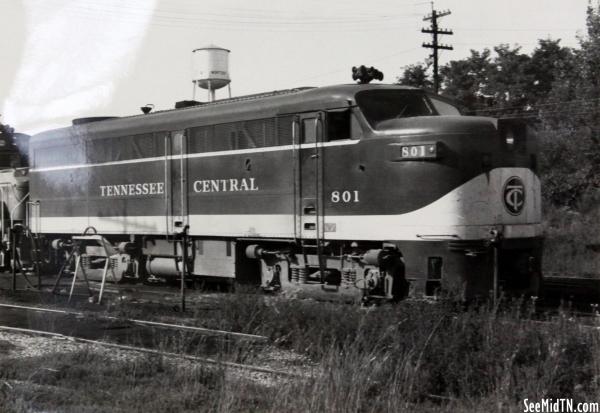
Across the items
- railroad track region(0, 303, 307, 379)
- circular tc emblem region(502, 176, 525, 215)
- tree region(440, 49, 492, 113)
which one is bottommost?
railroad track region(0, 303, 307, 379)

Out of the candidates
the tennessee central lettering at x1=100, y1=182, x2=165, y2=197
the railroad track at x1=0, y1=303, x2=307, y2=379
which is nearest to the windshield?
the railroad track at x1=0, y1=303, x2=307, y2=379

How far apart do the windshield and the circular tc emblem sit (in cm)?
181

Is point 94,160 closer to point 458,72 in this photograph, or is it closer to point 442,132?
point 442,132

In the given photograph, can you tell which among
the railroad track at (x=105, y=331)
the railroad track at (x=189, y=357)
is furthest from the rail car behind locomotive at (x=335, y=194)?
the railroad track at (x=189, y=357)

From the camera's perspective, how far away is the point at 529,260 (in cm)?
1117

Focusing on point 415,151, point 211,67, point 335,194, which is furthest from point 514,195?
point 211,67

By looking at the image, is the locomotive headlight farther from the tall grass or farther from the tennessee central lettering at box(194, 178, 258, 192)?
the tennessee central lettering at box(194, 178, 258, 192)

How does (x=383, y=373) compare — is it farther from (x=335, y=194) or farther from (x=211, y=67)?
(x=211, y=67)

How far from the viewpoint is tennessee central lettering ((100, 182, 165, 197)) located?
49.8ft

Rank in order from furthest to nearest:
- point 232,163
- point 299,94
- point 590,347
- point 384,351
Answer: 1. point 232,163
2. point 299,94
3. point 384,351
4. point 590,347

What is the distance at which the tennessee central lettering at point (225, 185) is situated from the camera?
1316 cm

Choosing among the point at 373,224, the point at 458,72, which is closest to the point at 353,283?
the point at 373,224

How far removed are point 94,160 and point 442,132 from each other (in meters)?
9.11

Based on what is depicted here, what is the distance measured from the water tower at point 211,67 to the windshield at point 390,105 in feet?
35.1
